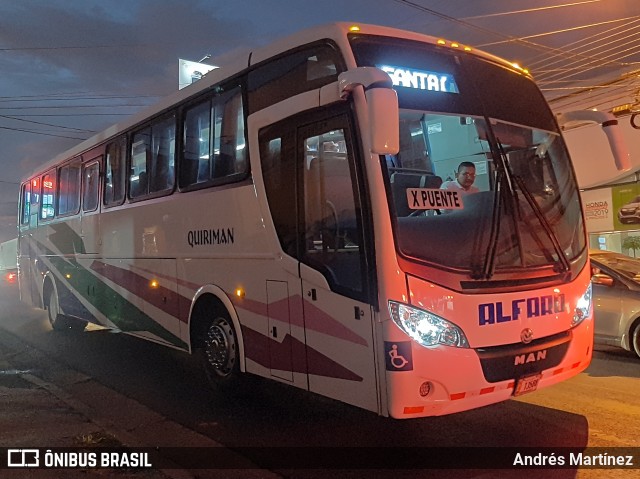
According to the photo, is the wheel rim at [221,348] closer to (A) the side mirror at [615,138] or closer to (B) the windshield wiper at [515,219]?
(B) the windshield wiper at [515,219]

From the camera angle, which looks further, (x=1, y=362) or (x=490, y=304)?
(x=1, y=362)

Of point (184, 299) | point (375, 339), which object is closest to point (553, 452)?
point (375, 339)

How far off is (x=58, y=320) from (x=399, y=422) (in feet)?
29.7

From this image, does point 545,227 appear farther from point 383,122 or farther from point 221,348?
point 221,348

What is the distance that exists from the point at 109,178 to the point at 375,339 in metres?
6.64

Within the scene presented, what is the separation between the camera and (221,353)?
6699 mm

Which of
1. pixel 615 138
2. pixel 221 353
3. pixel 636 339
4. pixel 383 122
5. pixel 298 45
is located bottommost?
pixel 636 339

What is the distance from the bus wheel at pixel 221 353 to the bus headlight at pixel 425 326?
258cm

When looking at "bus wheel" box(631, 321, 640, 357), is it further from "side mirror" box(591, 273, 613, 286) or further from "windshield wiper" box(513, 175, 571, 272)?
"windshield wiper" box(513, 175, 571, 272)

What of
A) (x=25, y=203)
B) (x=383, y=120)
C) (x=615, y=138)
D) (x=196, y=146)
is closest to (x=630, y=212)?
(x=615, y=138)

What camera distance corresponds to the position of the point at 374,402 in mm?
4512

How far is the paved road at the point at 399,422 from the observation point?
5184 millimetres

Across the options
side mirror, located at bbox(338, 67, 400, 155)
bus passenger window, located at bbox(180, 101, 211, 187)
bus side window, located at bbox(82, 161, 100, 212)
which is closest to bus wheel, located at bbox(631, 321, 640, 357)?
side mirror, located at bbox(338, 67, 400, 155)

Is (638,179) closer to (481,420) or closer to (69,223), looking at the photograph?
(481,420)
